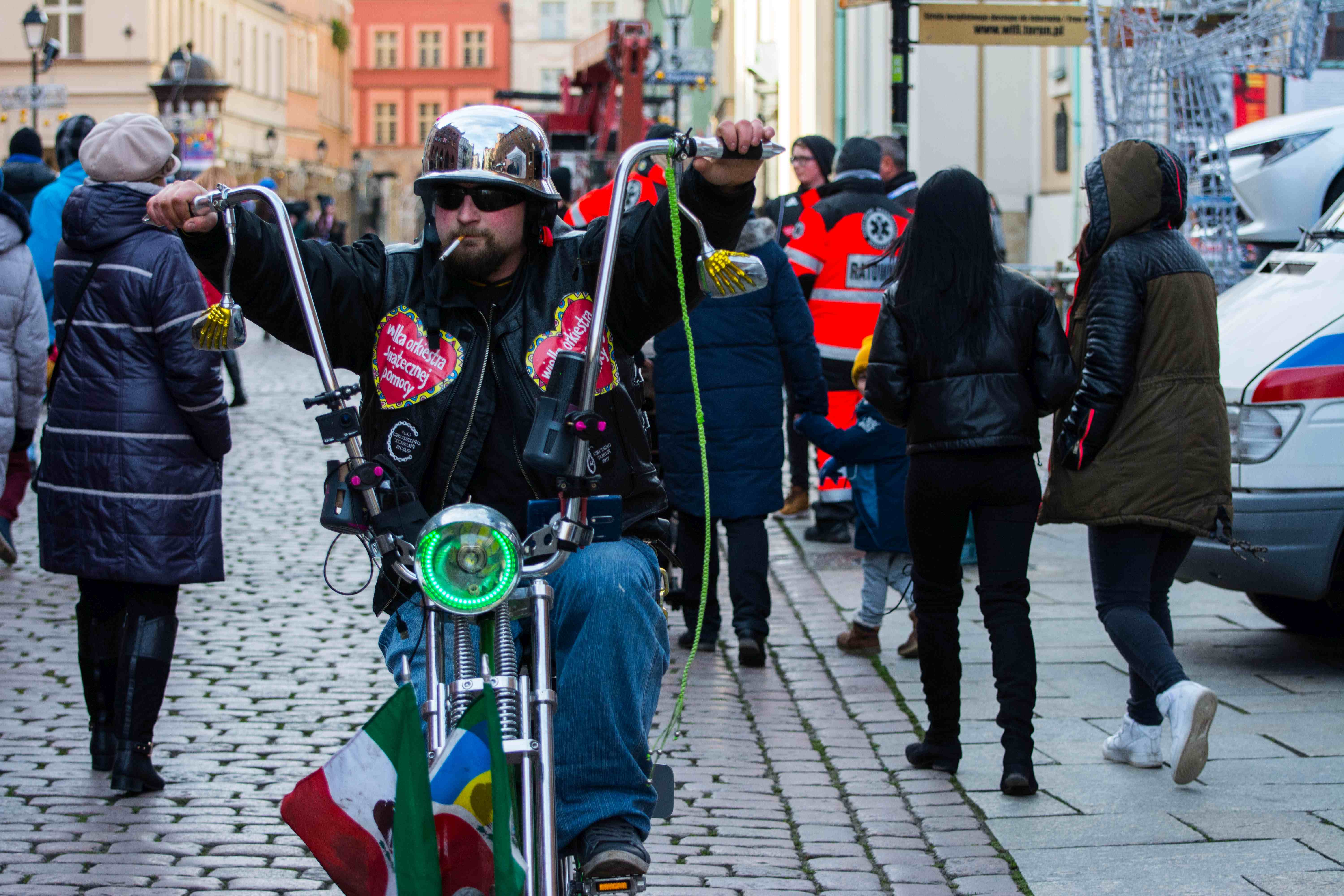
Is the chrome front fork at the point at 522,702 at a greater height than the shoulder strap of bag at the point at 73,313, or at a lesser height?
lesser

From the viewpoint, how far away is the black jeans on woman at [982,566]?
5.45 meters

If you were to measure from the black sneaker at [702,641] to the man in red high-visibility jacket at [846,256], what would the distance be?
161cm

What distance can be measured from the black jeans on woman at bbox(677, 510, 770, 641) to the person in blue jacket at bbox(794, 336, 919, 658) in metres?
0.39

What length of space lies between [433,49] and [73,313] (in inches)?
3523

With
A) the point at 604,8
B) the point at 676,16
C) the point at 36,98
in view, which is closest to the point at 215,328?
the point at 36,98

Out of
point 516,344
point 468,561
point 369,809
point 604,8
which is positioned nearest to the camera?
point 369,809

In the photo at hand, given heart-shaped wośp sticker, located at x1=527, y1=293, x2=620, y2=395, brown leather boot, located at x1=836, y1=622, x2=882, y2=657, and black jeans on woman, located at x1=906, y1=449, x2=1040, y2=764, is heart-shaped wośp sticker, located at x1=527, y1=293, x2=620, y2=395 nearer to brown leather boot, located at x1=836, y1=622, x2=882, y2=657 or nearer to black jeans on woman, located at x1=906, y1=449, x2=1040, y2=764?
black jeans on woman, located at x1=906, y1=449, x2=1040, y2=764

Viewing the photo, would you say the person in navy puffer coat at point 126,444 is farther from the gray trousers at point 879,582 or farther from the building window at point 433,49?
the building window at point 433,49

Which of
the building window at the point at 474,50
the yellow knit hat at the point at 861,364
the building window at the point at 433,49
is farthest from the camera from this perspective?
the building window at the point at 433,49

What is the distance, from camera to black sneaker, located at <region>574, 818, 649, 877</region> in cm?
326

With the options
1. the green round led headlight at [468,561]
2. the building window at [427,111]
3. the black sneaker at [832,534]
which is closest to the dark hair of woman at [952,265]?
the green round led headlight at [468,561]

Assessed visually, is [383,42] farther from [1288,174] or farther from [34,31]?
[1288,174]

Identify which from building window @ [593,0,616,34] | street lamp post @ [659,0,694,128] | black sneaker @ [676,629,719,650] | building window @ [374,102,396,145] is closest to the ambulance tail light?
black sneaker @ [676,629,719,650]

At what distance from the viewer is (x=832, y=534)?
1009cm
